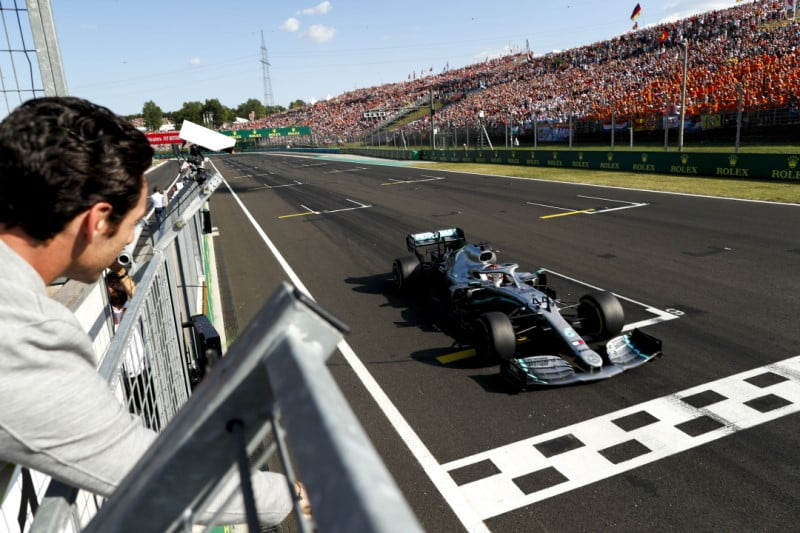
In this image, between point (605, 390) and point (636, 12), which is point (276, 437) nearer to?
point (605, 390)

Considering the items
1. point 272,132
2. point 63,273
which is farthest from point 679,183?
point 272,132

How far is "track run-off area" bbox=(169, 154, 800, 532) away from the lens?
3828 mm

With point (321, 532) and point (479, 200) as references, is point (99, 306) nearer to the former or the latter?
point (321, 532)

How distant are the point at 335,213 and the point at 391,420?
13.5 meters

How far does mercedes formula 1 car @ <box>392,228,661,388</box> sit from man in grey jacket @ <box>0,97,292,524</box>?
4.45 metres

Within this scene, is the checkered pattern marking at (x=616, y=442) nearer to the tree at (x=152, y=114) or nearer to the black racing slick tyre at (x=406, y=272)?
the black racing slick tyre at (x=406, y=272)

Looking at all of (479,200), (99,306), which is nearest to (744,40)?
(479,200)

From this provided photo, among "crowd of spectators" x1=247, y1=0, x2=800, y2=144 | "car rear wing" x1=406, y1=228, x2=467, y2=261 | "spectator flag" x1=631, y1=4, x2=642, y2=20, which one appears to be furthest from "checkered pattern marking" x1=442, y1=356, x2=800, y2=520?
"spectator flag" x1=631, y1=4, x2=642, y2=20

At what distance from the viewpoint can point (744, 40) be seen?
34969mm

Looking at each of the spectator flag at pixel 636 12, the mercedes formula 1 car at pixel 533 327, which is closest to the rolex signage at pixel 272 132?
the spectator flag at pixel 636 12

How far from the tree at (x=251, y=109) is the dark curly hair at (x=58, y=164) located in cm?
18392

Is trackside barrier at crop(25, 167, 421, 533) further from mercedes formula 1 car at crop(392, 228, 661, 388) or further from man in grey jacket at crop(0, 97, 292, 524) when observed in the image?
mercedes formula 1 car at crop(392, 228, 661, 388)

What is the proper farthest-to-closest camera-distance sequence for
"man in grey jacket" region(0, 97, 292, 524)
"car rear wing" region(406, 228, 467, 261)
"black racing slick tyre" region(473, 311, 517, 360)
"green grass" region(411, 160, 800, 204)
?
"green grass" region(411, 160, 800, 204) → "car rear wing" region(406, 228, 467, 261) → "black racing slick tyre" region(473, 311, 517, 360) → "man in grey jacket" region(0, 97, 292, 524)

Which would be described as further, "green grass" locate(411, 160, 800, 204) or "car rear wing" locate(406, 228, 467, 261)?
"green grass" locate(411, 160, 800, 204)
